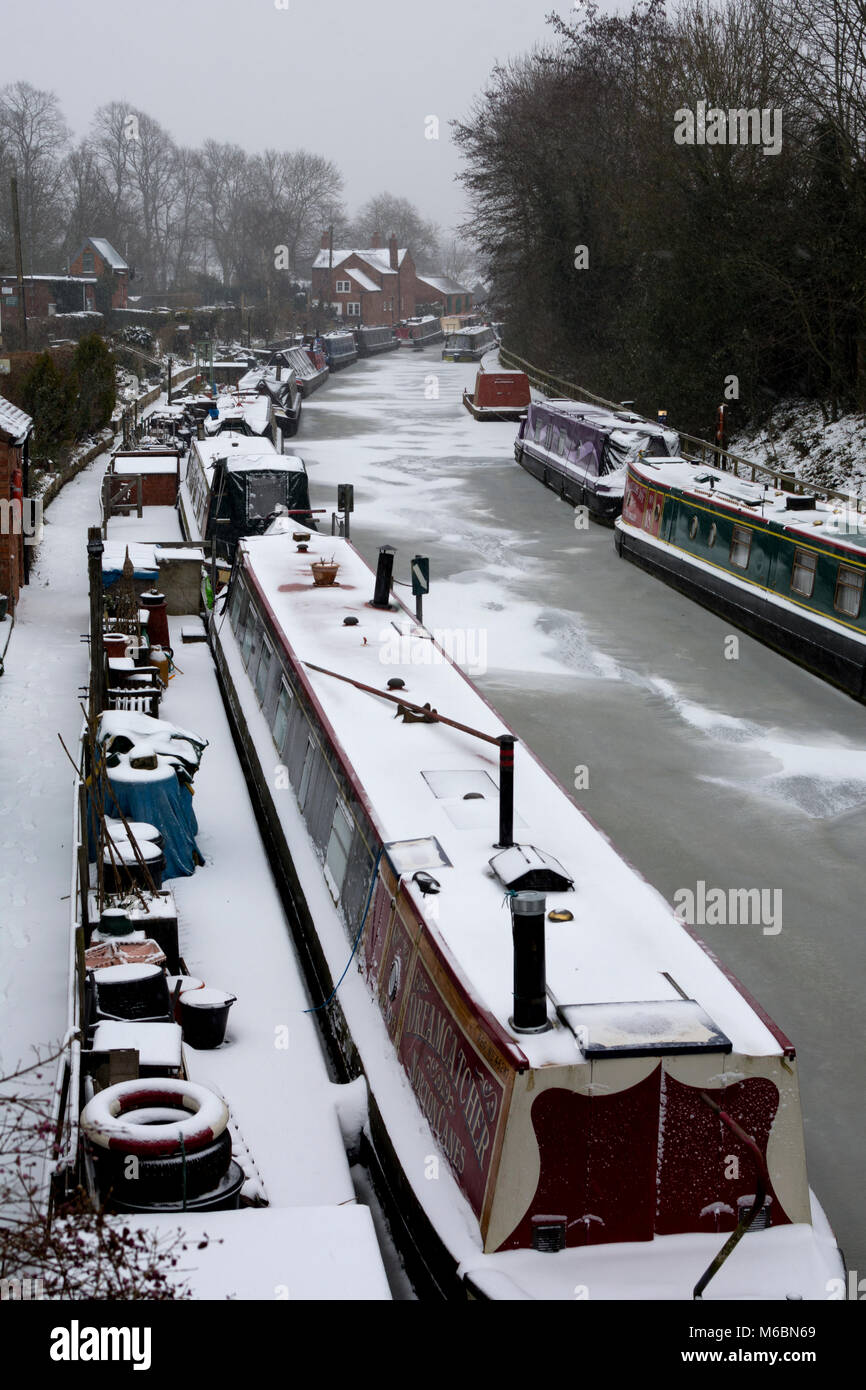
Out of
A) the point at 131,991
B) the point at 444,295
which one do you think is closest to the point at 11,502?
the point at 131,991

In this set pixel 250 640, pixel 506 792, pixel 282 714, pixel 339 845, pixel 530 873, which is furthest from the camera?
pixel 250 640

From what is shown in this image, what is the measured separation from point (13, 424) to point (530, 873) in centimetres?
1403

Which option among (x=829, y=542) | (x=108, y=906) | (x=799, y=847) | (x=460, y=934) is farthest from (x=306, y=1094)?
(x=829, y=542)

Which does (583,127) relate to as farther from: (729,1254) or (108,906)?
(729,1254)

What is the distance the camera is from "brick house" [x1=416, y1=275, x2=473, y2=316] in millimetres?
113500

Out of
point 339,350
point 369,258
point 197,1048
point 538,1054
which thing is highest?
point 369,258

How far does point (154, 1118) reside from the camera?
22.6ft

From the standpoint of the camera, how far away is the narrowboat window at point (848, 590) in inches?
666

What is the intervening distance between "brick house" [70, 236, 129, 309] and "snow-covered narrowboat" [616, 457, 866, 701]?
192ft

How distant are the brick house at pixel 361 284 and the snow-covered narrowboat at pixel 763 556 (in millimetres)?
81163

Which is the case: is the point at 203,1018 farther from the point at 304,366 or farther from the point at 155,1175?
the point at 304,366

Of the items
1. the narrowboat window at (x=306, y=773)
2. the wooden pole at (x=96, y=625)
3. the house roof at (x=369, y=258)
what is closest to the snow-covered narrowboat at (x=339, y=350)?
the house roof at (x=369, y=258)
